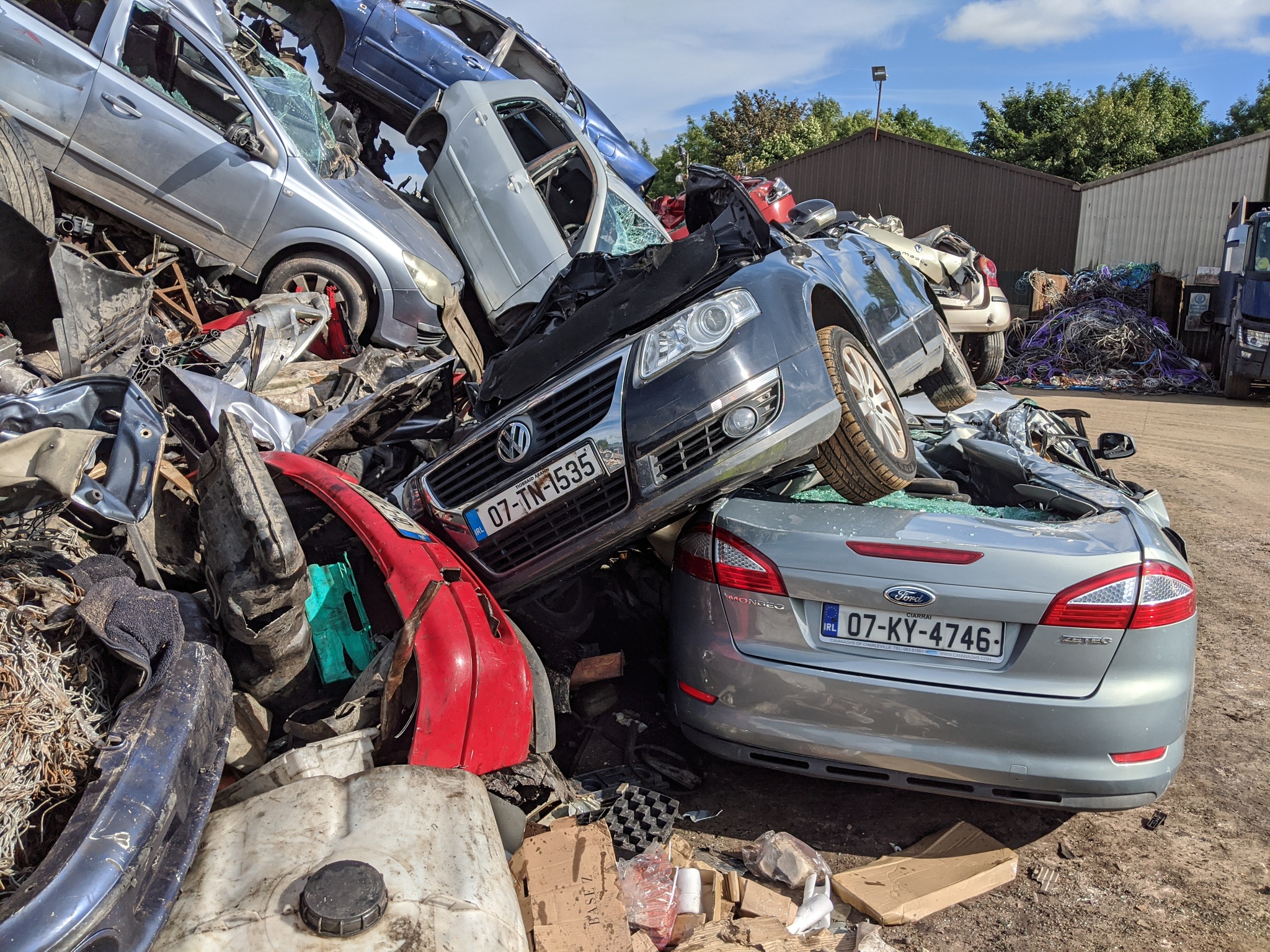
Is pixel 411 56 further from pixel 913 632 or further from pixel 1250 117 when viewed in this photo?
pixel 1250 117

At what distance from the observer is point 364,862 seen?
1.85 m

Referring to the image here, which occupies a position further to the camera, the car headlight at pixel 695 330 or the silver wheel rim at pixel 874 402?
the silver wheel rim at pixel 874 402

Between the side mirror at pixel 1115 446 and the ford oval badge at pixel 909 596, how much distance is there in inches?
71.9

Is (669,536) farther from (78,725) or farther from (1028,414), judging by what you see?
(78,725)

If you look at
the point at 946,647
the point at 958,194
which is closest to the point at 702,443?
the point at 946,647

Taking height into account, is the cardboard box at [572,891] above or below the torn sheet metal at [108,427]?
below

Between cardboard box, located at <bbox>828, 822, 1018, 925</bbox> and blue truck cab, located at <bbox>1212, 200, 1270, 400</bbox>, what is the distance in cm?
1216

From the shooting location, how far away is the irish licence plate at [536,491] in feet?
10.1

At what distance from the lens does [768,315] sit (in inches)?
122

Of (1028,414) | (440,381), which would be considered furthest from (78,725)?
(1028,414)

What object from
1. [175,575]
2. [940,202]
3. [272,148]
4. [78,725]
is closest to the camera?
[78,725]

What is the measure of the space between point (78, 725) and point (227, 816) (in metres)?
0.43

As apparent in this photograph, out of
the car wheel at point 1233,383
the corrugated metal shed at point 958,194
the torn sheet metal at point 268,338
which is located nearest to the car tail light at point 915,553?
the torn sheet metal at point 268,338

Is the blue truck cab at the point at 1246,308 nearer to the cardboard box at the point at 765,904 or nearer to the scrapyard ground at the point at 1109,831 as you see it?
the scrapyard ground at the point at 1109,831
